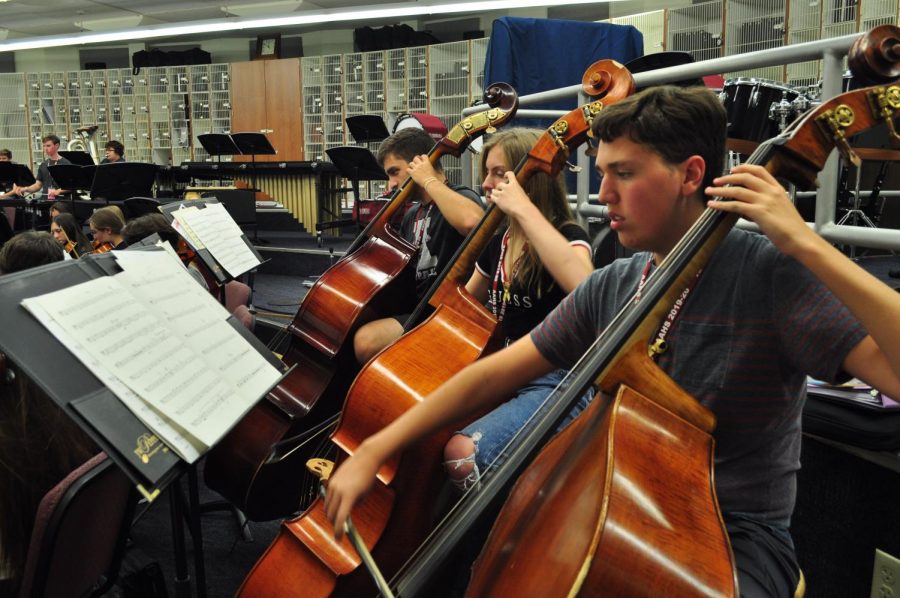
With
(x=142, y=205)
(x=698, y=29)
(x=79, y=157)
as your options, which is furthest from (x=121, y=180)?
(x=698, y=29)

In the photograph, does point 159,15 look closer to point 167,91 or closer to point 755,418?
point 167,91

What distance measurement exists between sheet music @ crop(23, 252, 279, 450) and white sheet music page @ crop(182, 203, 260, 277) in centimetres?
140

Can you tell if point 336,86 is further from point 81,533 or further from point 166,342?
point 81,533

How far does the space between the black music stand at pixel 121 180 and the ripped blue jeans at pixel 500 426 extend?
6.27 m

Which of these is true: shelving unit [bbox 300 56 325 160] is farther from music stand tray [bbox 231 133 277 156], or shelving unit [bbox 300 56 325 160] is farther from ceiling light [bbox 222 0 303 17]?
music stand tray [bbox 231 133 277 156]

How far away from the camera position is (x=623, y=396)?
987 millimetres

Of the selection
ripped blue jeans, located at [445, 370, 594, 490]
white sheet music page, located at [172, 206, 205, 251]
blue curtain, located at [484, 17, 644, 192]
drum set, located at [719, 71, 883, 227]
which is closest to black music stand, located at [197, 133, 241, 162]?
blue curtain, located at [484, 17, 644, 192]

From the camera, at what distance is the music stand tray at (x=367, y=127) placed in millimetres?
7078

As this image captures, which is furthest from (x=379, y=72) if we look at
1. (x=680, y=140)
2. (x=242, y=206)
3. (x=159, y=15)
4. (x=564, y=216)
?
(x=680, y=140)

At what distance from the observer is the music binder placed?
1010 mm

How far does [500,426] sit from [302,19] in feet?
34.4

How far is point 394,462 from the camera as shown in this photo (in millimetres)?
1619

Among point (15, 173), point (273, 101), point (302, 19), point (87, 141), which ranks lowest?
point (15, 173)

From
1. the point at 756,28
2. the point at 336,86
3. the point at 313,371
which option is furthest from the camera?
the point at 336,86
